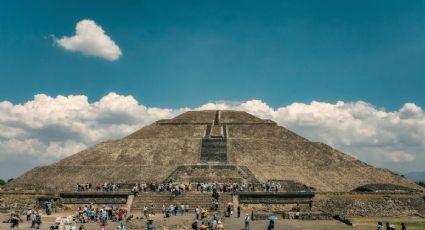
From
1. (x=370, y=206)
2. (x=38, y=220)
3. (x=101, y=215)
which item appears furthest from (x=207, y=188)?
(x=38, y=220)

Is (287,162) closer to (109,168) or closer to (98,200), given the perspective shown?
(109,168)

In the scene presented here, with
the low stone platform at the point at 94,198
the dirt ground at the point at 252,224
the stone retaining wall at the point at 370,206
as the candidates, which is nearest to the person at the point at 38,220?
the dirt ground at the point at 252,224

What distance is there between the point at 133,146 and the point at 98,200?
21208 mm

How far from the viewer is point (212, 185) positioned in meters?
43.2

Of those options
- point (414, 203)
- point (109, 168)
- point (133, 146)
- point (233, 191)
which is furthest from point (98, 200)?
point (414, 203)

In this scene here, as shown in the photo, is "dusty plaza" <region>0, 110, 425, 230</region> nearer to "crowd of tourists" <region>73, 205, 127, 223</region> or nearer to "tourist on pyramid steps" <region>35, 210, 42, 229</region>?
"crowd of tourists" <region>73, 205, 127, 223</region>

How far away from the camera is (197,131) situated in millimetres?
67000

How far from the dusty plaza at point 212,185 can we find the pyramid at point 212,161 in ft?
0.40

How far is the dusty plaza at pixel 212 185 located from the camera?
33094 millimetres

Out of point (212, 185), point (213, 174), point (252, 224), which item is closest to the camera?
point (252, 224)

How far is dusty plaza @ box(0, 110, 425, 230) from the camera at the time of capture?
33094 mm

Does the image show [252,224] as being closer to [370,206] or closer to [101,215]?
[101,215]

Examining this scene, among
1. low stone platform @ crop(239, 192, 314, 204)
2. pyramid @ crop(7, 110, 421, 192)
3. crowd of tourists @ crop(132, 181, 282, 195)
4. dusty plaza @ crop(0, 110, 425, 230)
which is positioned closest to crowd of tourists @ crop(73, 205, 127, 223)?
dusty plaza @ crop(0, 110, 425, 230)

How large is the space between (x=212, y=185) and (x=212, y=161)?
12967 millimetres
